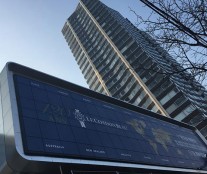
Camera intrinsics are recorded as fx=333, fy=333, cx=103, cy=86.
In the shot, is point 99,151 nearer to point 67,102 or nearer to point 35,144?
point 67,102

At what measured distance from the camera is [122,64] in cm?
7225

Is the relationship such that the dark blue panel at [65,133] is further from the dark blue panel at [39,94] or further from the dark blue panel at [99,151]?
the dark blue panel at [39,94]

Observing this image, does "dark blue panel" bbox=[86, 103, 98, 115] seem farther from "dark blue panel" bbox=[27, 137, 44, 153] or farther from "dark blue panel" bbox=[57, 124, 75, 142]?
"dark blue panel" bbox=[27, 137, 44, 153]

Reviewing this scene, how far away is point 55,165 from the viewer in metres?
19.0

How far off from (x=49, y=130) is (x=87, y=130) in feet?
14.2

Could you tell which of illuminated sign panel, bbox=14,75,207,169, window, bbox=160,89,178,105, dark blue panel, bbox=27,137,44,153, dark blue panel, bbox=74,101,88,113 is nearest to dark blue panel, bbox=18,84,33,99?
illuminated sign panel, bbox=14,75,207,169

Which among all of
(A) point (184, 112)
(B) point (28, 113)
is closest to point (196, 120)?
(A) point (184, 112)

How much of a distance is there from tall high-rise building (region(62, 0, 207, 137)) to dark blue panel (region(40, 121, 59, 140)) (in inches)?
921

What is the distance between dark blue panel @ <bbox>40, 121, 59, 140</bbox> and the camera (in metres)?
19.8

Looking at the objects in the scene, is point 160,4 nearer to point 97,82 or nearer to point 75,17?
point 97,82

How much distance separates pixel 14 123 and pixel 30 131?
1.03m

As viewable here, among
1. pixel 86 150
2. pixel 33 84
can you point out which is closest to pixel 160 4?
pixel 86 150

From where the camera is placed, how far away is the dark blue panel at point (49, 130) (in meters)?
19.8

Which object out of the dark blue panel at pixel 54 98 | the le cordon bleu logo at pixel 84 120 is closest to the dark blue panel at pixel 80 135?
the le cordon bleu logo at pixel 84 120
